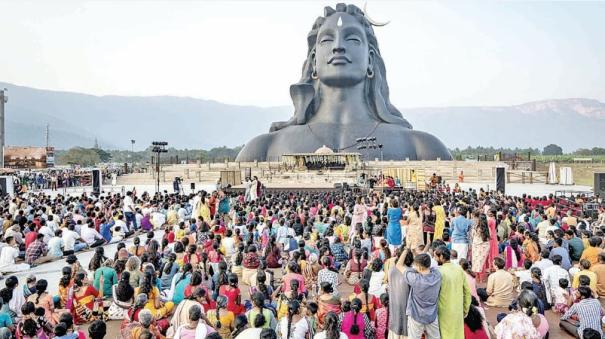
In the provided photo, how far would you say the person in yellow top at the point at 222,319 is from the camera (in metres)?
5.51

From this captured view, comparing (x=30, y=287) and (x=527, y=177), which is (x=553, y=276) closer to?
(x=30, y=287)

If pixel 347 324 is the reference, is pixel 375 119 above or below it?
above

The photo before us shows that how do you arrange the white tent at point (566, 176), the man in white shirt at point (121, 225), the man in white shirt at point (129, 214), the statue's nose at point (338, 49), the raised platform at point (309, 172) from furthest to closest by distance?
the statue's nose at point (338, 49) < the raised platform at point (309, 172) < the white tent at point (566, 176) < the man in white shirt at point (129, 214) < the man in white shirt at point (121, 225)

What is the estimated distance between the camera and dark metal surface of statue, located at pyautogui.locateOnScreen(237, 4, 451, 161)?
3934 cm

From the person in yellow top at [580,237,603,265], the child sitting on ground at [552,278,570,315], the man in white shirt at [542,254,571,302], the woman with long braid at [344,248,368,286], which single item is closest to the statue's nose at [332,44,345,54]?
the woman with long braid at [344,248,368,286]

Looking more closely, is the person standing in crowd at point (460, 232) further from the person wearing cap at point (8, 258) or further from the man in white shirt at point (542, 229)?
the person wearing cap at point (8, 258)

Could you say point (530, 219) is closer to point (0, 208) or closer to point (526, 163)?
point (0, 208)

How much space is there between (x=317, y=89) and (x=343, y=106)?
3.24 meters

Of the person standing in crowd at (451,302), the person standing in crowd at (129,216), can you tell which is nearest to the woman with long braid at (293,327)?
the person standing in crowd at (451,302)

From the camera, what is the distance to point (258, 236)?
1111cm

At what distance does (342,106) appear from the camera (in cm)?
4094

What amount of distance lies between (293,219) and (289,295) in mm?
5784

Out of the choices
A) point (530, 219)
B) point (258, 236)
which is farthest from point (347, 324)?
point (530, 219)

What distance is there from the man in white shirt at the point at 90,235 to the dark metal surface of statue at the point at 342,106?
2744 centimetres
